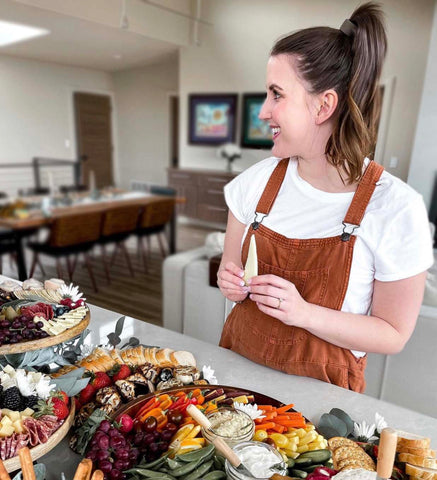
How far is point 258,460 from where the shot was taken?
287 millimetres

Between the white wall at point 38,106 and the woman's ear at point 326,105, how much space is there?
1.14 ft

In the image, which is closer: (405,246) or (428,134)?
(405,246)

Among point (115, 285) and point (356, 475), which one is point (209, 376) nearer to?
point (356, 475)

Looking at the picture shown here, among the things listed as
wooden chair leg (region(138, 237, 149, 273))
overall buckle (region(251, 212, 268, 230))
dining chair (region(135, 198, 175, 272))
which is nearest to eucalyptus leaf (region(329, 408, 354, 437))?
overall buckle (region(251, 212, 268, 230))

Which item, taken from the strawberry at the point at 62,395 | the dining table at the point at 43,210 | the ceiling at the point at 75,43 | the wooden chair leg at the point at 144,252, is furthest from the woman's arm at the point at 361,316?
the wooden chair leg at the point at 144,252

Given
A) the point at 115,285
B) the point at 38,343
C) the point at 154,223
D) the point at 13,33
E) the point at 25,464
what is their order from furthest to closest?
the point at 154,223
the point at 115,285
the point at 13,33
the point at 38,343
the point at 25,464

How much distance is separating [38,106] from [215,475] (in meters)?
0.50

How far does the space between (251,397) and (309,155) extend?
282 millimetres

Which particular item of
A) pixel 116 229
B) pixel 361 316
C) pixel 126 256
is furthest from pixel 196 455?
pixel 126 256

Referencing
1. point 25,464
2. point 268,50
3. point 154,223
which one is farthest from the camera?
point 154,223

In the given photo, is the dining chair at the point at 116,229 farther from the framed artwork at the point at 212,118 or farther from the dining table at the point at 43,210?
the framed artwork at the point at 212,118

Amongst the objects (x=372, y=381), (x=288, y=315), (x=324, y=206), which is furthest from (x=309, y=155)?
(x=372, y=381)

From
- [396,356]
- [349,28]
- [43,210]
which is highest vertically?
[349,28]

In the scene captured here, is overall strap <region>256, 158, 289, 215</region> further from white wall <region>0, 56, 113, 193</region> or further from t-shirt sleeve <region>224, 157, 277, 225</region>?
white wall <region>0, 56, 113, 193</region>
